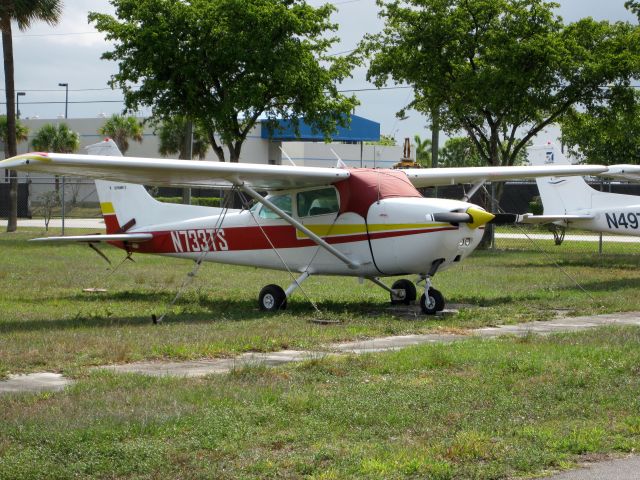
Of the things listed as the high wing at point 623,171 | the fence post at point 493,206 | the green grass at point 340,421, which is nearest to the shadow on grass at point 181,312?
the green grass at point 340,421

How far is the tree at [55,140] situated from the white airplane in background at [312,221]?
5423 cm

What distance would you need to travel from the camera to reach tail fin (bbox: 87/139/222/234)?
693 inches

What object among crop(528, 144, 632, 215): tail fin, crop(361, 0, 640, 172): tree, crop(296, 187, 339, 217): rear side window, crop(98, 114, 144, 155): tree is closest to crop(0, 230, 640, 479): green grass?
crop(296, 187, 339, 217): rear side window

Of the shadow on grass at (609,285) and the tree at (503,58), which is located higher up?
the tree at (503,58)

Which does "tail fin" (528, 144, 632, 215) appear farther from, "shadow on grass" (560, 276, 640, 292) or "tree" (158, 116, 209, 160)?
"tree" (158, 116, 209, 160)

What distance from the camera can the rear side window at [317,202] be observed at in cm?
1549

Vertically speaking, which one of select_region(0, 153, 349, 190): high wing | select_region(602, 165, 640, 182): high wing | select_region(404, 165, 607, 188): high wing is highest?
select_region(602, 165, 640, 182): high wing

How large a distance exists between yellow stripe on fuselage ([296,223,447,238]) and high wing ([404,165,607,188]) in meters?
2.00

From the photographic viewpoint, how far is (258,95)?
31.1m

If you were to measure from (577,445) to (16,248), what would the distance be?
25.1m

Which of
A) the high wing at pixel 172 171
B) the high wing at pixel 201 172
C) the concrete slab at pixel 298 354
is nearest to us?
the concrete slab at pixel 298 354

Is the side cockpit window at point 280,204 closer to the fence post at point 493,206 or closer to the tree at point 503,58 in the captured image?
the fence post at point 493,206

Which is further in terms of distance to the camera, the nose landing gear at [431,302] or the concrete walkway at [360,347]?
the nose landing gear at [431,302]

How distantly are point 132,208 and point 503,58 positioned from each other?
629 inches
